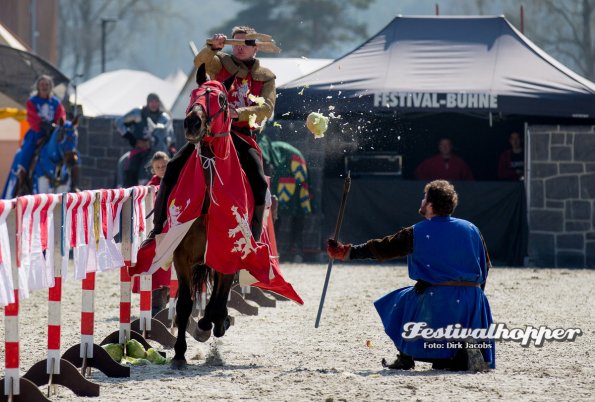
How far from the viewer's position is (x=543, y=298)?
14664mm

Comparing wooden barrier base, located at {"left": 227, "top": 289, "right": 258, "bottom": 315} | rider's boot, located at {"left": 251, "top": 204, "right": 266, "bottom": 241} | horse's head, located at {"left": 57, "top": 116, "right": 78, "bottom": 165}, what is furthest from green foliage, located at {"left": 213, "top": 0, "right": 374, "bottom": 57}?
Result: rider's boot, located at {"left": 251, "top": 204, "right": 266, "bottom": 241}

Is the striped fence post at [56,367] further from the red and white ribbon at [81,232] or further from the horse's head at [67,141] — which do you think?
the horse's head at [67,141]

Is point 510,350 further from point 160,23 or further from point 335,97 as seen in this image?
point 160,23

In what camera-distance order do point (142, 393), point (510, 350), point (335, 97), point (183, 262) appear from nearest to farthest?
point (142, 393), point (183, 262), point (510, 350), point (335, 97)

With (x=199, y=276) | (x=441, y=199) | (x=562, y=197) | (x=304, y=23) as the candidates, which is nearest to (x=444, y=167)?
(x=562, y=197)

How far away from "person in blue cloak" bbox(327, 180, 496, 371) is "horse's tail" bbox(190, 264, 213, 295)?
4.13 ft

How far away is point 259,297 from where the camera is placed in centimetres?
1423

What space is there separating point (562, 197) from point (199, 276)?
11162 mm

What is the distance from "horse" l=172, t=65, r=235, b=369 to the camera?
368 inches

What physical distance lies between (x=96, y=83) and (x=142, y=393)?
33412 millimetres

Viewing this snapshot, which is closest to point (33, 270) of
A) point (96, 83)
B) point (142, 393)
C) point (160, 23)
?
point (142, 393)

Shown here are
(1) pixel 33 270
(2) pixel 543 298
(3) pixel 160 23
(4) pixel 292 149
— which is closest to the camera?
(1) pixel 33 270

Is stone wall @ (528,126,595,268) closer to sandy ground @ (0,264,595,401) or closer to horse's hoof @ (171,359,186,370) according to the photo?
sandy ground @ (0,264,595,401)

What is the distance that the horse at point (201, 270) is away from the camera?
9342 mm
